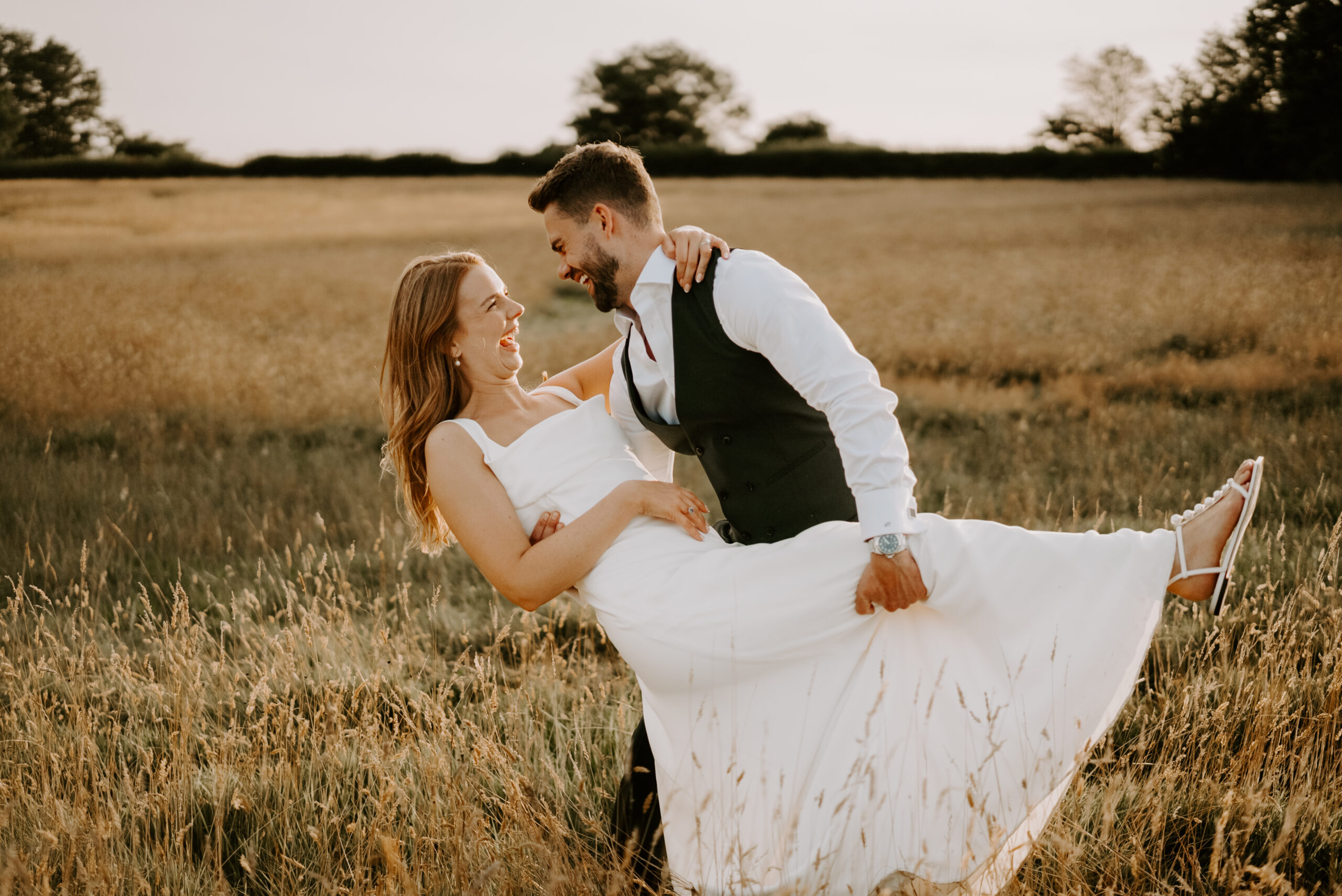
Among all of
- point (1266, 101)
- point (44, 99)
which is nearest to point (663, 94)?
point (1266, 101)

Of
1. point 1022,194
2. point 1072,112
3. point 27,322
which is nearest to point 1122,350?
point 27,322

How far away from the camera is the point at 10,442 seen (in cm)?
618

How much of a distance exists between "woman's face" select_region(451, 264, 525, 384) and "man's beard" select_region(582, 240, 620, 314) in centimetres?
26

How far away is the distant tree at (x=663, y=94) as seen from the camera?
52.7 m

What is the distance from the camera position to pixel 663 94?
5378 centimetres

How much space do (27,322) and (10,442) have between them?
124 cm

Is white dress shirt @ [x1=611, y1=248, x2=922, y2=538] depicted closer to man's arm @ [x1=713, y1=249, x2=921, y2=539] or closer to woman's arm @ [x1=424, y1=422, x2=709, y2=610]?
man's arm @ [x1=713, y1=249, x2=921, y2=539]

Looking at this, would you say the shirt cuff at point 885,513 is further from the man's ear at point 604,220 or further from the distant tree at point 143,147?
the distant tree at point 143,147

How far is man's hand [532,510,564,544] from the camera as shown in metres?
2.51

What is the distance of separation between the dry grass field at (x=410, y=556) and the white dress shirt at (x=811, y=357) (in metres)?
0.70

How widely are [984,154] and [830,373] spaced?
36937mm

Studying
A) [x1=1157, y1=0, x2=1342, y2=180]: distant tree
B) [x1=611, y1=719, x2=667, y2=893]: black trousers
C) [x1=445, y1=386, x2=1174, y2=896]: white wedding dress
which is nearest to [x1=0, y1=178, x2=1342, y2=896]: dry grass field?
[x1=611, y1=719, x2=667, y2=893]: black trousers

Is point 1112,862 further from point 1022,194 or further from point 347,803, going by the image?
point 1022,194

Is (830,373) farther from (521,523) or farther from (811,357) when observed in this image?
(521,523)
